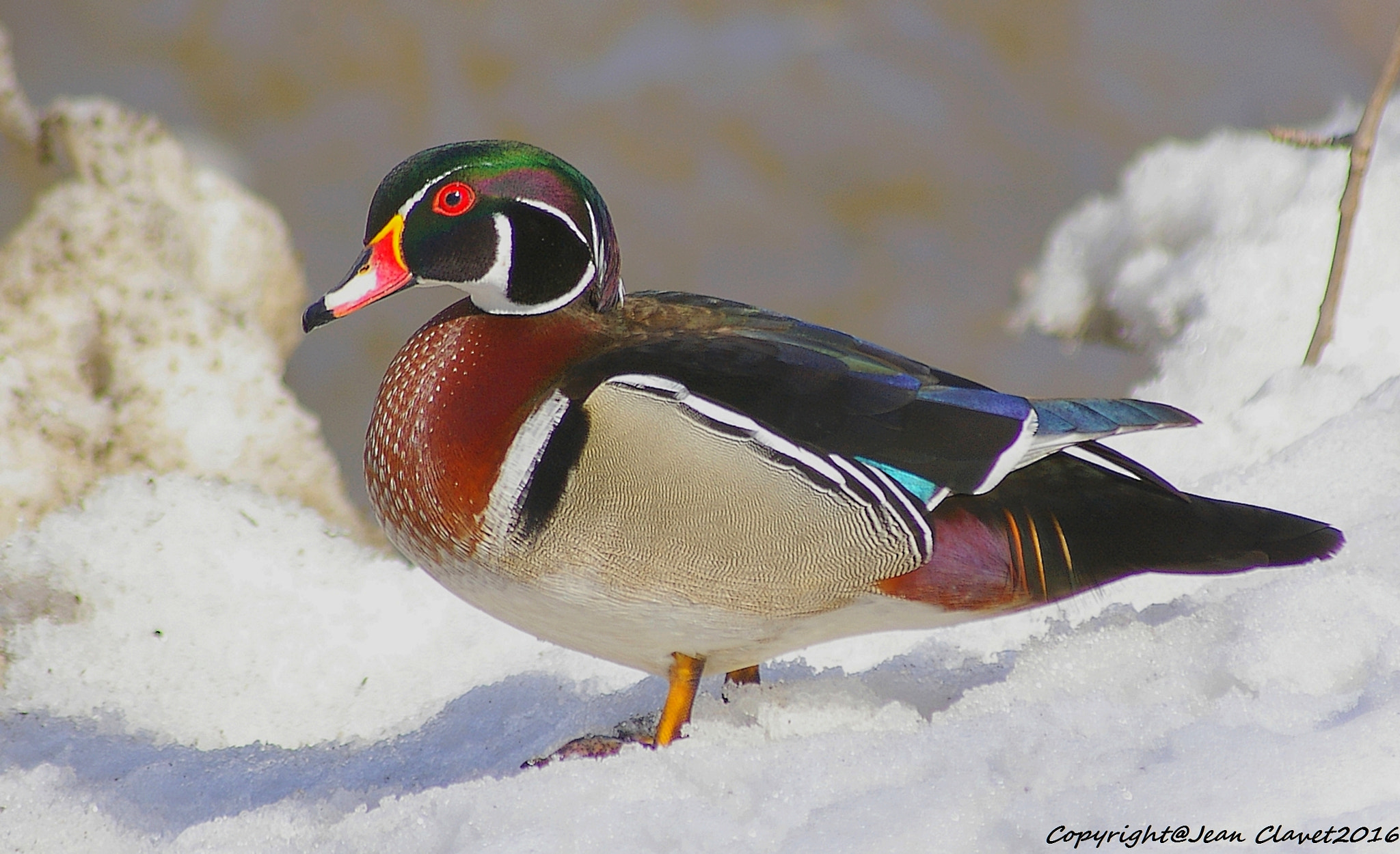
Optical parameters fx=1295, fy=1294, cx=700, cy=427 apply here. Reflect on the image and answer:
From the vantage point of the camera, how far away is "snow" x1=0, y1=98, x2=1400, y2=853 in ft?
4.50

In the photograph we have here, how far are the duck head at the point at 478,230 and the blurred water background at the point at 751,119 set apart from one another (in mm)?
2502

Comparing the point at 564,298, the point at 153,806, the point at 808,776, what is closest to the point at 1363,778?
the point at 808,776

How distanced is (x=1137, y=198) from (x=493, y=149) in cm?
299

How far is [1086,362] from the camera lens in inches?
159

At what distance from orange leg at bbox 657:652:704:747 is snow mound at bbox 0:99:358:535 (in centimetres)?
173

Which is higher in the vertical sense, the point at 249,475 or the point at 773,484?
the point at 249,475

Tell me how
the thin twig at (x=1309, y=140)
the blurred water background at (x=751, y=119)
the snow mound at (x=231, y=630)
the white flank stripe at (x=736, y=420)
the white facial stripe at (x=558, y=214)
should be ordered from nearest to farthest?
the white flank stripe at (x=736, y=420) → the white facial stripe at (x=558, y=214) → the snow mound at (x=231, y=630) → the thin twig at (x=1309, y=140) → the blurred water background at (x=751, y=119)

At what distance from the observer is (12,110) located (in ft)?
10.6

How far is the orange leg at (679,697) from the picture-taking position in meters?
1.74

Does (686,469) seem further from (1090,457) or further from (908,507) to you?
(1090,457)

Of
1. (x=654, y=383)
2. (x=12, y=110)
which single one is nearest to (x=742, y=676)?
(x=654, y=383)

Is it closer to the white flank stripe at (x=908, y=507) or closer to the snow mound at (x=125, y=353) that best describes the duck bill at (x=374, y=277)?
the white flank stripe at (x=908, y=507)

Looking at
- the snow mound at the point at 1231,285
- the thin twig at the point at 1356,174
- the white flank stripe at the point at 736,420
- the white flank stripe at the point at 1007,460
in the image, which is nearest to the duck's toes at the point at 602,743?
the white flank stripe at the point at 736,420

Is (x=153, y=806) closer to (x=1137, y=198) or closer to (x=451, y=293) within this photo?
(x=451, y=293)
